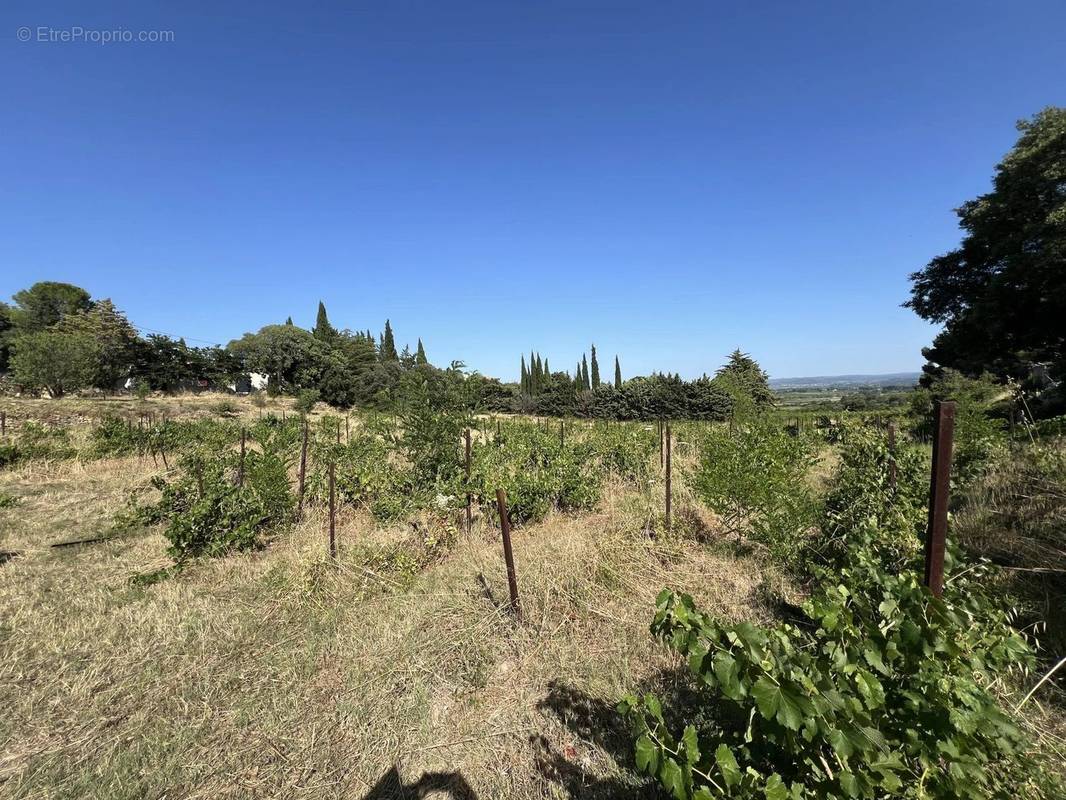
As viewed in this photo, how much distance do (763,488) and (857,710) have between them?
3552mm

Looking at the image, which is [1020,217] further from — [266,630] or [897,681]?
[266,630]

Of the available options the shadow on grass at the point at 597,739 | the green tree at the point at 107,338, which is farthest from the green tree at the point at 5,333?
the shadow on grass at the point at 597,739

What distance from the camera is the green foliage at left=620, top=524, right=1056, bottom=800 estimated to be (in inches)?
51.8

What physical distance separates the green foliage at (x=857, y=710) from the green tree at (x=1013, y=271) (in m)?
16.5

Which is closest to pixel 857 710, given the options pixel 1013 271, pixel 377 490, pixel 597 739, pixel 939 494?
pixel 939 494

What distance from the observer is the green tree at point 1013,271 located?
13.0 m

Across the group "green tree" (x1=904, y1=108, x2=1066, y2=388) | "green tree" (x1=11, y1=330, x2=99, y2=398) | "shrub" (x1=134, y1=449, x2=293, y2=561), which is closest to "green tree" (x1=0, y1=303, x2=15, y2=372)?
"green tree" (x1=11, y1=330, x2=99, y2=398)

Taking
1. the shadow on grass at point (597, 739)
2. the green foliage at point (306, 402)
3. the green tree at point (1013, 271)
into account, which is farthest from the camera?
the green foliage at point (306, 402)

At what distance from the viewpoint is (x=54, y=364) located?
79.8ft

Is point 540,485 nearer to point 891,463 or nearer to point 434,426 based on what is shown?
point 434,426

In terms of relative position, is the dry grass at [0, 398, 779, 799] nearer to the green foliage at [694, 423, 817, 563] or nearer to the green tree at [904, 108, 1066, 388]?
the green foliage at [694, 423, 817, 563]

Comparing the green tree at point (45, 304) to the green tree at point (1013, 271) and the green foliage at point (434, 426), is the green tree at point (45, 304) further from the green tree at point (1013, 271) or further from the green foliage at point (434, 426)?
the green tree at point (1013, 271)

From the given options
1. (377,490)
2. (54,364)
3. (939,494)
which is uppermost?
(54,364)

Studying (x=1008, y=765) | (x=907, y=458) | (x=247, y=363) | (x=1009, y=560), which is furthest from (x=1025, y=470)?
(x=247, y=363)
